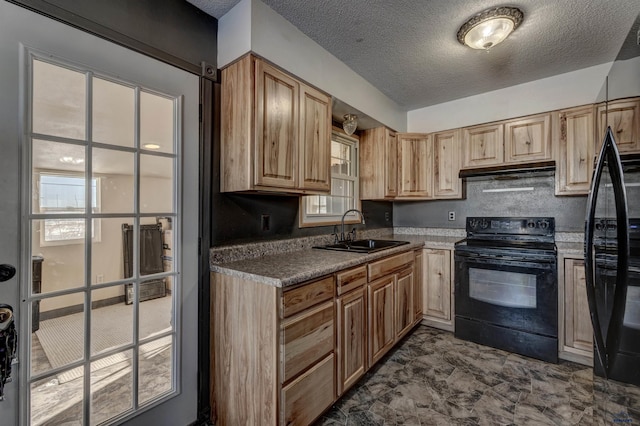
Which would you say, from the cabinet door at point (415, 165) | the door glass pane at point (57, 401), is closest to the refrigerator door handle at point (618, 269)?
the cabinet door at point (415, 165)

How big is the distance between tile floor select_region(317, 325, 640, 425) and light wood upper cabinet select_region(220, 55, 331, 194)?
148 cm

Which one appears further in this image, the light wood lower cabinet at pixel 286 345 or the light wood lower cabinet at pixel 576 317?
the light wood lower cabinet at pixel 576 317

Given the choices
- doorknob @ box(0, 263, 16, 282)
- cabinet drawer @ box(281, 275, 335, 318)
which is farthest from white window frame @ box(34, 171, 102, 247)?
cabinet drawer @ box(281, 275, 335, 318)

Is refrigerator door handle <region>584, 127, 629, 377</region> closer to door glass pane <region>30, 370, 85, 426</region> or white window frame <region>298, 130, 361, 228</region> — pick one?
white window frame <region>298, 130, 361, 228</region>

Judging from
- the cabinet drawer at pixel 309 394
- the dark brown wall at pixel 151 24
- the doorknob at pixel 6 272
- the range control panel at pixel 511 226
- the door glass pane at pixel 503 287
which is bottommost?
the cabinet drawer at pixel 309 394

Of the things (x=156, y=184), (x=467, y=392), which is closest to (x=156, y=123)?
(x=156, y=184)

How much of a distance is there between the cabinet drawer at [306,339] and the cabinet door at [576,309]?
2052mm

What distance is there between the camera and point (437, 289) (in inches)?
117

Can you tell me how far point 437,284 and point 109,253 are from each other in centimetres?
281

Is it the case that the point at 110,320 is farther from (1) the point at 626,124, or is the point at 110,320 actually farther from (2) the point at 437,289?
(2) the point at 437,289

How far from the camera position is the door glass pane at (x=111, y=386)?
4.36 feet

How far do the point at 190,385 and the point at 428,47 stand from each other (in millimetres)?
2848

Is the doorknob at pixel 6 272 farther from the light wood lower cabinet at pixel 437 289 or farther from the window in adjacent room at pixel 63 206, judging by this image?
the light wood lower cabinet at pixel 437 289

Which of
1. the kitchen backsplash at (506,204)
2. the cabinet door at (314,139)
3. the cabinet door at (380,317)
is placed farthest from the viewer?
the kitchen backsplash at (506,204)
